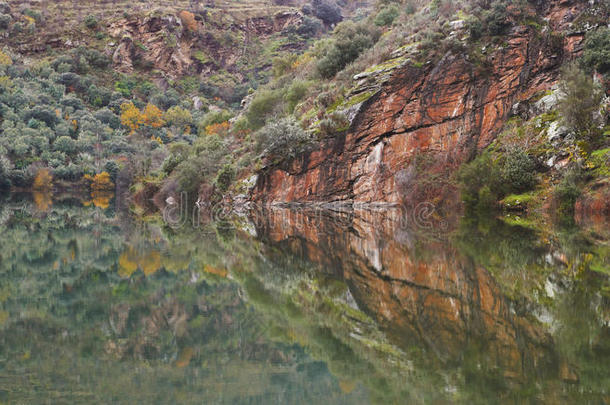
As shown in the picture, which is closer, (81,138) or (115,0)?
(81,138)

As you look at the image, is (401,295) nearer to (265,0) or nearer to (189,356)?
(189,356)

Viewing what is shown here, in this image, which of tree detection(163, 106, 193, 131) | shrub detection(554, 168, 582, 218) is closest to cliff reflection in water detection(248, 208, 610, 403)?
shrub detection(554, 168, 582, 218)

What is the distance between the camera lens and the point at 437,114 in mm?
33500

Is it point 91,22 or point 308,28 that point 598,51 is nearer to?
point 308,28

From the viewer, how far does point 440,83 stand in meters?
33.2

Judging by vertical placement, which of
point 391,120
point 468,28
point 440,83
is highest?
point 468,28

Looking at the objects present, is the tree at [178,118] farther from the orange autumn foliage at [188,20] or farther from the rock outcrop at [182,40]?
the orange autumn foliage at [188,20]

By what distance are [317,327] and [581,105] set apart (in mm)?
24217

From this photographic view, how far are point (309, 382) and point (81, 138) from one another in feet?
281

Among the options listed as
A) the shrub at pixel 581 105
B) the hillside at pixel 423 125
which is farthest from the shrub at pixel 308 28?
the shrub at pixel 581 105

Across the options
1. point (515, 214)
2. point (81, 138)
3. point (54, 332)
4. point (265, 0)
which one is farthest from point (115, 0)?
point (54, 332)

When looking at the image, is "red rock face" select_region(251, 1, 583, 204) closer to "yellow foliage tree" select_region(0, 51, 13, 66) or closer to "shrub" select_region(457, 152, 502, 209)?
"shrub" select_region(457, 152, 502, 209)

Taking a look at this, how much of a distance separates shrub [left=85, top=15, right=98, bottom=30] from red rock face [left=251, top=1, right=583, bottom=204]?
335 feet

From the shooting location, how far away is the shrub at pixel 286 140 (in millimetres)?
35844
